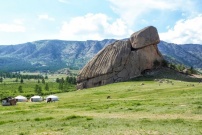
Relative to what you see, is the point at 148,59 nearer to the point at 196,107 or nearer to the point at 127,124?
the point at 196,107

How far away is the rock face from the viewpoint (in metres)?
133

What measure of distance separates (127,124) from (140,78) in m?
93.7

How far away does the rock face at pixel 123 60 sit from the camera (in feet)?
436

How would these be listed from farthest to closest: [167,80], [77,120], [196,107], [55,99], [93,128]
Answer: [167,80], [55,99], [196,107], [77,120], [93,128]

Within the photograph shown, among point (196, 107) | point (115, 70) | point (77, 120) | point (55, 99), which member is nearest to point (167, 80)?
point (115, 70)

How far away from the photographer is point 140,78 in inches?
5074

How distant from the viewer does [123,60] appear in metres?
133

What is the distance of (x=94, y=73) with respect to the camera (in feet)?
446

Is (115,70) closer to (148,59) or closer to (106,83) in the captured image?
(106,83)

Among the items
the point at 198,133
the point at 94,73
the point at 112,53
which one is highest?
the point at 112,53

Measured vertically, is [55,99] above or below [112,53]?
below

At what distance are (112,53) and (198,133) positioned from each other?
108 m

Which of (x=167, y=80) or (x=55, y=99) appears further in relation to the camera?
(x=167, y=80)

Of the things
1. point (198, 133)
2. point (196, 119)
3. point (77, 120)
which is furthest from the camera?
point (77, 120)
